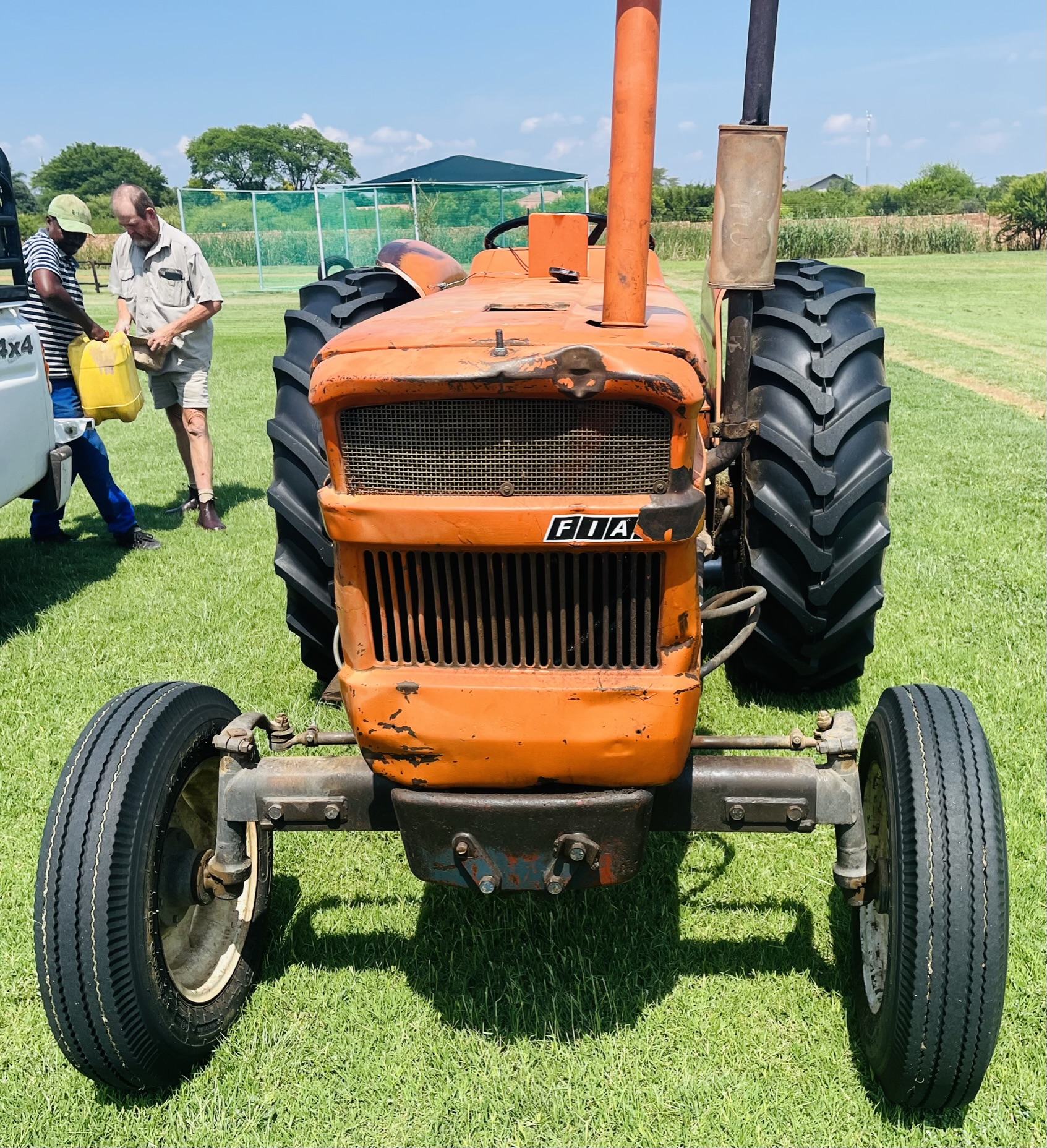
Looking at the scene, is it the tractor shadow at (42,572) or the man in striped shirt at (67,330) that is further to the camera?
the man in striped shirt at (67,330)

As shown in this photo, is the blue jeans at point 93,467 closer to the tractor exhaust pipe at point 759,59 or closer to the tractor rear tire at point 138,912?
the tractor rear tire at point 138,912

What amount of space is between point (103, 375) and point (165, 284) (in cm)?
84

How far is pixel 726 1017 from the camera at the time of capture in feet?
8.65

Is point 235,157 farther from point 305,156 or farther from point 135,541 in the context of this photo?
point 135,541

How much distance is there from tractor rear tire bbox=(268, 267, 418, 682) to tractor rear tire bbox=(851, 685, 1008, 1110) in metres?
1.79

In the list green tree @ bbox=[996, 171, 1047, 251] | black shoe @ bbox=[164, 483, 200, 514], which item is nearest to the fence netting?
black shoe @ bbox=[164, 483, 200, 514]

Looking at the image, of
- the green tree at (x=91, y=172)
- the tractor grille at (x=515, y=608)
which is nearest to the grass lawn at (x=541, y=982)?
the tractor grille at (x=515, y=608)

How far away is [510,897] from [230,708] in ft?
3.22

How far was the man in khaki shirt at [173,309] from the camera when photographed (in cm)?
641

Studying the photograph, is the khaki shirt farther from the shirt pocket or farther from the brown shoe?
the brown shoe

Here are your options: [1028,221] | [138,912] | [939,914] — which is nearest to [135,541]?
[138,912]

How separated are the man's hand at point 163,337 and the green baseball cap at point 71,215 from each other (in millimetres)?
669

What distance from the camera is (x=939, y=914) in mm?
2201

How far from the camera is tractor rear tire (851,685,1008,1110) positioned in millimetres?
2189
